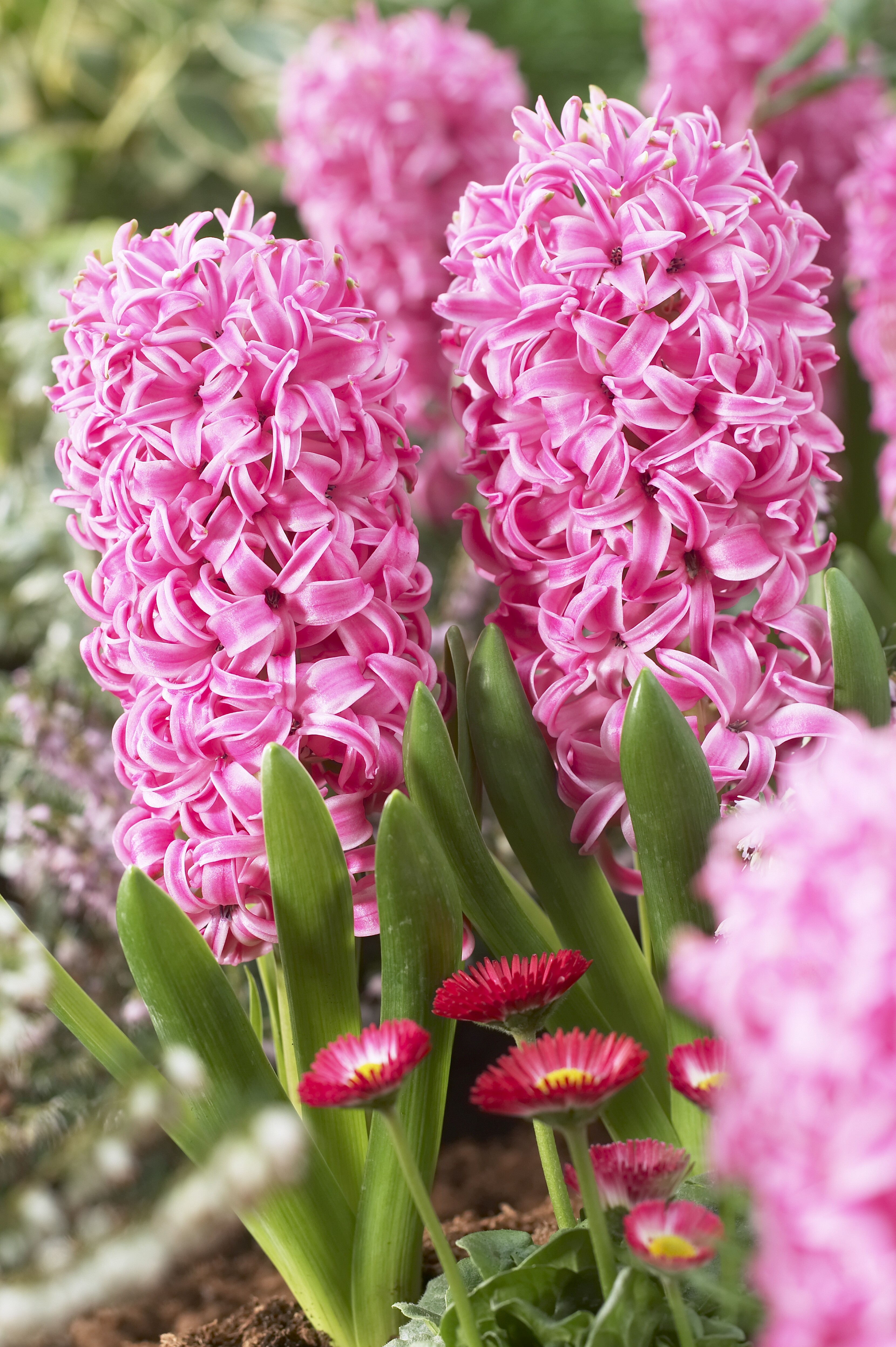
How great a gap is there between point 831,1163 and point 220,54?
286 cm

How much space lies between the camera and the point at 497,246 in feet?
2.29

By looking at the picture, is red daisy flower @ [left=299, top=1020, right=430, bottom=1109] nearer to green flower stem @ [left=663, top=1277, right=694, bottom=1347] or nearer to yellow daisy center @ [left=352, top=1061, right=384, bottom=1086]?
yellow daisy center @ [left=352, top=1061, right=384, bottom=1086]

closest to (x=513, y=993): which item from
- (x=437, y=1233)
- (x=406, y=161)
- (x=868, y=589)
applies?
(x=437, y=1233)

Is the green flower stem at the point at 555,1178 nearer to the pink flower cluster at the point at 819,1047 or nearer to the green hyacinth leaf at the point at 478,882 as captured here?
the green hyacinth leaf at the point at 478,882

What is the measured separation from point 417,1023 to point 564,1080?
0.20 meters

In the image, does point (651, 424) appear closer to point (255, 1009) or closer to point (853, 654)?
point (853, 654)

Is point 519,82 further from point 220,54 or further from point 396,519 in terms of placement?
point 396,519

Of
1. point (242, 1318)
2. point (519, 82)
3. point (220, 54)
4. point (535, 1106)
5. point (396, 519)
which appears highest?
point (220, 54)

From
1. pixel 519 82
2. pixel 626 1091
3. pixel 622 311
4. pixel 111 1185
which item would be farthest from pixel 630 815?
pixel 519 82

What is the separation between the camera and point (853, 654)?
705 mm

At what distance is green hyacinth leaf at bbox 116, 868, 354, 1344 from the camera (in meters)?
0.62

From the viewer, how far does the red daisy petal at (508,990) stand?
53cm

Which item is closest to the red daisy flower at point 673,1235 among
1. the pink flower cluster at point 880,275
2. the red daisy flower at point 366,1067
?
the red daisy flower at point 366,1067

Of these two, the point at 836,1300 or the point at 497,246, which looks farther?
the point at 497,246
